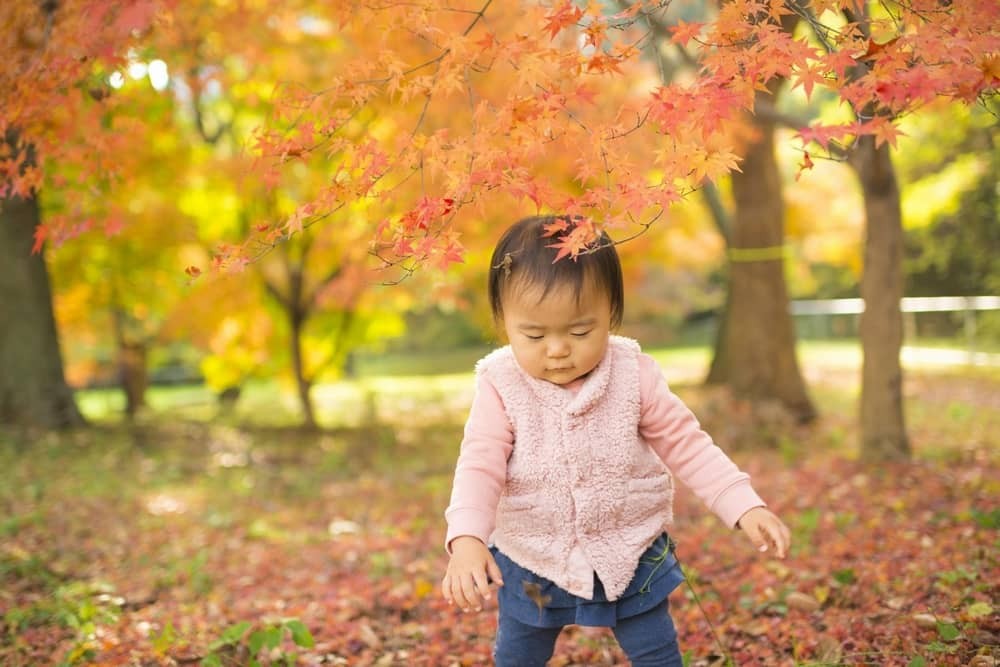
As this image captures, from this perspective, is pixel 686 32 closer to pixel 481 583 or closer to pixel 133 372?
pixel 481 583

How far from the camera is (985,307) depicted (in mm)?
14391

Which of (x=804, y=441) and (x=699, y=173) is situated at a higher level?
(x=699, y=173)

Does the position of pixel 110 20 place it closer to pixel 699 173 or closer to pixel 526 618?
pixel 699 173

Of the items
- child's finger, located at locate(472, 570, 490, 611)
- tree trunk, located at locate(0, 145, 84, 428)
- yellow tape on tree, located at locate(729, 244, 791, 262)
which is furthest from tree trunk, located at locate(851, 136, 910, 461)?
tree trunk, located at locate(0, 145, 84, 428)

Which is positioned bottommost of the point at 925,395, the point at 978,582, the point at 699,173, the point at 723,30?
the point at 925,395

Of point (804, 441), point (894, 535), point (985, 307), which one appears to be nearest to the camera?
point (894, 535)

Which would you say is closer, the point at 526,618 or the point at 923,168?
the point at 526,618

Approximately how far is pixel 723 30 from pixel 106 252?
12.1m

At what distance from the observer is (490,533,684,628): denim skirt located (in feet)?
7.56

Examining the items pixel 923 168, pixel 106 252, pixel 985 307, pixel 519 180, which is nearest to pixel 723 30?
pixel 519 180

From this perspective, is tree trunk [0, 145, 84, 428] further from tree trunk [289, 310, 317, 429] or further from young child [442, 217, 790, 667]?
young child [442, 217, 790, 667]

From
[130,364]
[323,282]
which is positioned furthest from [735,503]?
[130,364]

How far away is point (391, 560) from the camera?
4.87 meters

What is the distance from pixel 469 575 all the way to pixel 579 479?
0.42 meters
